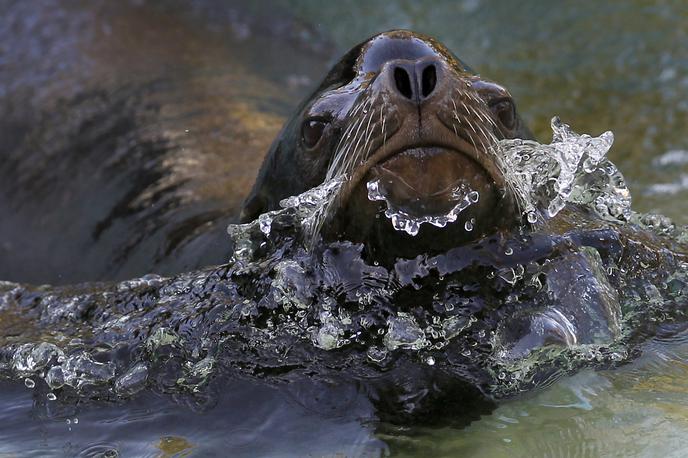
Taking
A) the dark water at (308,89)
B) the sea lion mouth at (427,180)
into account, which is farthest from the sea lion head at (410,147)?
the dark water at (308,89)

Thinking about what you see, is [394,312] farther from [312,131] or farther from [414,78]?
[414,78]

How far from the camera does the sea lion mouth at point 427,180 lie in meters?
2.59

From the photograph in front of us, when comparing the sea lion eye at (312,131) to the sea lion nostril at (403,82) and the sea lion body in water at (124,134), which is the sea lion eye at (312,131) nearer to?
the sea lion nostril at (403,82)

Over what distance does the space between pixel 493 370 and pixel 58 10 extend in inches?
139

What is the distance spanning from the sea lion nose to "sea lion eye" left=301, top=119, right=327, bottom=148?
0.42m

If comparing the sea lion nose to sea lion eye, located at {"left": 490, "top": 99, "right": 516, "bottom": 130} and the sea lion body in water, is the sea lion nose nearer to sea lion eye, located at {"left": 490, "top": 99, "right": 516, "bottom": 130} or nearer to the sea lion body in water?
sea lion eye, located at {"left": 490, "top": 99, "right": 516, "bottom": 130}

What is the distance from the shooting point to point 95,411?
9.42ft

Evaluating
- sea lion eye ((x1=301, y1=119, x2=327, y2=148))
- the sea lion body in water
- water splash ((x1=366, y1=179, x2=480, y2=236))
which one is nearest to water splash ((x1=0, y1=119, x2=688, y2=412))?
water splash ((x1=366, y1=179, x2=480, y2=236))

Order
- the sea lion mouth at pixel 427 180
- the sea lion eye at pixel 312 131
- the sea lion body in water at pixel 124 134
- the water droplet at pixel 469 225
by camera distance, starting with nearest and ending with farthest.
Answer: the sea lion mouth at pixel 427 180 < the water droplet at pixel 469 225 < the sea lion eye at pixel 312 131 < the sea lion body in water at pixel 124 134

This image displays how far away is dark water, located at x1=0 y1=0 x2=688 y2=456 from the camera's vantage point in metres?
2.63

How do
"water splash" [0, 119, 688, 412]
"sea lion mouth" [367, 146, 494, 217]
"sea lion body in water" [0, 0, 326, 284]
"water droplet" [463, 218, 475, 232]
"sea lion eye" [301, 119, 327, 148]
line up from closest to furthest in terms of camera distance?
"sea lion mouth" [367, 146, 494, 217] < "water droplet" [463, 218, 475, 232] < "water splash" [0, 119, 688, 412] < "sea lion eye" [301, 119, 327, 148] < "sea lion body in water" [0, 0, 326, 284]

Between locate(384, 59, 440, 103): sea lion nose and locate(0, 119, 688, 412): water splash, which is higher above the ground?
locate(384, 59, 440, 103): sea lion nose

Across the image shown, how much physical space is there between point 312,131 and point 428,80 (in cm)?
54

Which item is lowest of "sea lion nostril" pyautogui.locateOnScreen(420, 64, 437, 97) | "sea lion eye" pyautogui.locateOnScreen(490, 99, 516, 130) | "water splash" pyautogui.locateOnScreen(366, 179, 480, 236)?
"water splash" pyautogui.locateOnScreen(366, 179, 480, 236)
